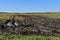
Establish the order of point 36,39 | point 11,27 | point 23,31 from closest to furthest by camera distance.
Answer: point 36,39, point 23,31, point 11,27

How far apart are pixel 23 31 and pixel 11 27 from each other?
1.45 metres

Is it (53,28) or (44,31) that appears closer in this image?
(44,31)

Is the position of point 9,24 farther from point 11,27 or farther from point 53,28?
point 53,28

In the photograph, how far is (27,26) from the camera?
1719 centimetres

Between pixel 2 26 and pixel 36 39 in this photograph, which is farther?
pixel 2 26

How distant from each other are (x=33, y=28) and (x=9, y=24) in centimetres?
205

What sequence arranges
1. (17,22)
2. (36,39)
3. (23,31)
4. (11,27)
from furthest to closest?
(17,22), (11,27), (23,31), (36,39)

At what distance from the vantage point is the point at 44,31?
52.2 ft

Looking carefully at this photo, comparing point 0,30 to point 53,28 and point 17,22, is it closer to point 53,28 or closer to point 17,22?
point 17,22

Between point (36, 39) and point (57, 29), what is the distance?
6.60 metres

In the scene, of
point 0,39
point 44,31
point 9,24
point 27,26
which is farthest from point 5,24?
point 0,39

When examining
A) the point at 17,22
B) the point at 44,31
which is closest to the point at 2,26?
the point at 17,22

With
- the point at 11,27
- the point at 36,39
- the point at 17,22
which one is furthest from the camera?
the point at 17,22

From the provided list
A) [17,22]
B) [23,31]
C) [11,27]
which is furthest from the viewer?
[17,22]
